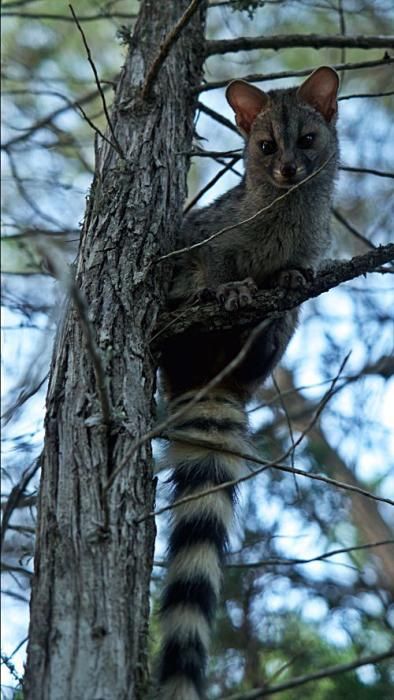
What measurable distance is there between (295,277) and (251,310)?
409 mm

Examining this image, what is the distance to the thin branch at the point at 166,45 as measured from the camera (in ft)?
16.3

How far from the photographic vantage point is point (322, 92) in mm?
6203

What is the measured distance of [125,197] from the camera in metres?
5.21

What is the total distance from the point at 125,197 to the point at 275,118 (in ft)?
4.34

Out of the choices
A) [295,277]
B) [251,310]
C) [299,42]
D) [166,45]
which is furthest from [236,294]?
[299,42]

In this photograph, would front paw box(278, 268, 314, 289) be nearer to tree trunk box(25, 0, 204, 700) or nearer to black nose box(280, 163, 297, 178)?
black nose box(280, 163, 297, 178)

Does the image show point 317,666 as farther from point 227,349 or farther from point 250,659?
point 227,349

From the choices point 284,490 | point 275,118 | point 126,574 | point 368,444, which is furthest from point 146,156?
point 368,444

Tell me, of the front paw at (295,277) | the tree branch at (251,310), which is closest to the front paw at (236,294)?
the tree branch at (251,310)

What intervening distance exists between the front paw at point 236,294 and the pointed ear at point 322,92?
4.87 feet

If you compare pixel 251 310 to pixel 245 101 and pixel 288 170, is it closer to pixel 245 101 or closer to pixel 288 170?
pixel 288 170

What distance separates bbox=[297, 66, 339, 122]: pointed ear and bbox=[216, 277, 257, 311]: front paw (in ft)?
4.87

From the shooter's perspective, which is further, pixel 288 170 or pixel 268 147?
pixel 268 147

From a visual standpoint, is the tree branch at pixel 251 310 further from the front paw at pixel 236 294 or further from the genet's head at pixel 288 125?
the genet's head at pixel 288 125
